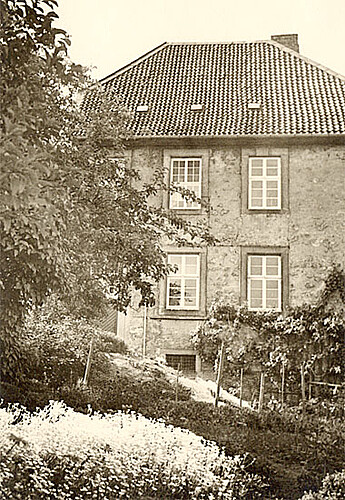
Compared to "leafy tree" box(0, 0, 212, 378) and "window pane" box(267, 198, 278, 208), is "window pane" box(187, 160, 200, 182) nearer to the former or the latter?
"leafy tree" box(0, 0, 212, 378)

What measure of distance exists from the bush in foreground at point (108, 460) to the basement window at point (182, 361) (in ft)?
1.10

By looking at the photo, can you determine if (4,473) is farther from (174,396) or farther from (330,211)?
(330,211)

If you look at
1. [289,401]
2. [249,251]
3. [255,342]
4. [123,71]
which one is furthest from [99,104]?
[289,401]

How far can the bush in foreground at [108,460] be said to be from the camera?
120 inches

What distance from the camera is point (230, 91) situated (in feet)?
12.6

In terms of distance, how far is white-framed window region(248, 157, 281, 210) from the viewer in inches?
149

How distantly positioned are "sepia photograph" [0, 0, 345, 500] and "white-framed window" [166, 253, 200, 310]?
0.01 m

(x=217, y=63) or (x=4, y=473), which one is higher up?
(x=217, y=63)

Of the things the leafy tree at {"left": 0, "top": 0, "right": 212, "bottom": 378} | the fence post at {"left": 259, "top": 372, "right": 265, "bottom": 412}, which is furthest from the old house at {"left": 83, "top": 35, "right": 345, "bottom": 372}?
the fence post at {"left": 259, "top": 372, "right": 265, "bottom": 412}

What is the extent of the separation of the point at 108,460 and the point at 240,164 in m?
1.80

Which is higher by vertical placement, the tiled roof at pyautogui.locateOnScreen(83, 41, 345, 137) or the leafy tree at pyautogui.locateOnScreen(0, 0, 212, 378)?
the tiled roof at pyautogui.locateOnScreen(83, 41, 345, 137)

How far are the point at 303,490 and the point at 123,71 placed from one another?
2.35 metres

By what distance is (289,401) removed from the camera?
3.47m

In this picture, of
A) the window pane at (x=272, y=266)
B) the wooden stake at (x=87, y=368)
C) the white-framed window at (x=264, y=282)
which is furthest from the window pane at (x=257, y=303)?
the wooden stake at (x=87, y=368)
